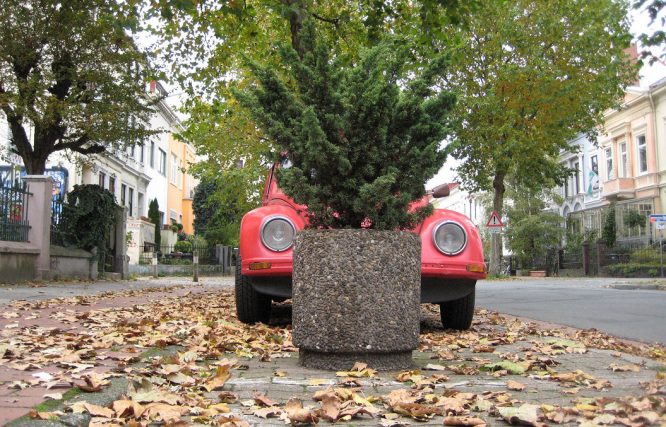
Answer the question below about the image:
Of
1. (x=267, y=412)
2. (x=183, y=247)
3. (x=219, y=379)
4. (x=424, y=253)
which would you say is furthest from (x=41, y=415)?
(x=183, y=247)

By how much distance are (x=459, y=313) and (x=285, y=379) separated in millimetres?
2840

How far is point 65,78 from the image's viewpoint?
1523cm

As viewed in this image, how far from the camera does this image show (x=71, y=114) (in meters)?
14.8

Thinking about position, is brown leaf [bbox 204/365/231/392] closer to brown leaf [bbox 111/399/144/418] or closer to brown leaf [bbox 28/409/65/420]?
brown leaf [bbox 111/399/144/418]

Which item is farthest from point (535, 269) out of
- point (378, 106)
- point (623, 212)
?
point (378, 106)

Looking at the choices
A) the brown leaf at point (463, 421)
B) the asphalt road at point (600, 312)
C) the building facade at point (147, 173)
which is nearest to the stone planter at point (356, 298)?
the brown leaf at point (463, 421)

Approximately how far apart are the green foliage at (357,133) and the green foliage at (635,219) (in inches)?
1262

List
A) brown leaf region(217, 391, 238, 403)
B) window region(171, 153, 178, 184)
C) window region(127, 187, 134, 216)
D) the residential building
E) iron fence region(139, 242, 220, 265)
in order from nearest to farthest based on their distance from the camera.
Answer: brown leaf region(217, 391, 238, 403) < iron fence region(139, 242, 220, 265) < the residential building < window region(127, 187, 134, 216) < window region(171, 153, 178, 184)

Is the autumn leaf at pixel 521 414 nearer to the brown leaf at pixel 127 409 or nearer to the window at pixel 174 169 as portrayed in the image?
the brown leaf at pixel 127 409

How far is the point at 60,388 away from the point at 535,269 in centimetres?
3719

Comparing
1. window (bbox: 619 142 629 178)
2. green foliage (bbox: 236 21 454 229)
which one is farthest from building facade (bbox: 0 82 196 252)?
window (bbox: 619 142 629 178)

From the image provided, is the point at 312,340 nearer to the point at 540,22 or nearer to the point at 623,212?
the point at 540,22

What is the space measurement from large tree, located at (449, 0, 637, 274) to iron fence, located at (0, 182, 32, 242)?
686 inches

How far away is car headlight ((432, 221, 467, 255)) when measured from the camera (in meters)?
5.46
